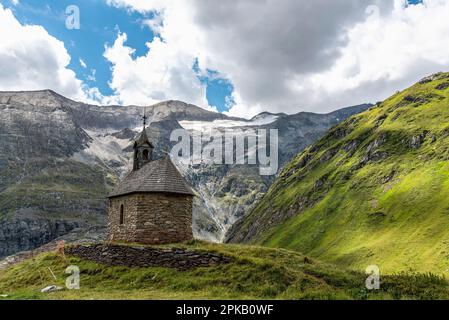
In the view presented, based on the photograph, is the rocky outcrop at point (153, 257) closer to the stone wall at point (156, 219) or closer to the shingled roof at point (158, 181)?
the stone wall at point (156, 219)

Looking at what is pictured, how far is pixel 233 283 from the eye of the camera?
2439cm

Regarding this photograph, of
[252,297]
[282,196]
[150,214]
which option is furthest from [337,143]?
[252,297]

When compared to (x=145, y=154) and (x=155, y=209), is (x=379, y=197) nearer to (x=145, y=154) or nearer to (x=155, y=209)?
(x=145, y=154)

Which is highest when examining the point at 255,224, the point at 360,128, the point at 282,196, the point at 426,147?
the point at 360,128

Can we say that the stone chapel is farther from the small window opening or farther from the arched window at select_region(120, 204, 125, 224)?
the small window opening

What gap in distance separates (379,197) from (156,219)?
103m

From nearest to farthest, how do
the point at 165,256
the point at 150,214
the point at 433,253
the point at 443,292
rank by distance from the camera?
the point at 443,292 → the point at 165,256 → the point at 150,214 → the point at 433,253

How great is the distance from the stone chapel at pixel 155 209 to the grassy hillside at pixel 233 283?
7510mm

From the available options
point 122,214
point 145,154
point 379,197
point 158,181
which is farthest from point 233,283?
point 379,197

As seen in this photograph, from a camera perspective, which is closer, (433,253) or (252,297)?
(252,297)

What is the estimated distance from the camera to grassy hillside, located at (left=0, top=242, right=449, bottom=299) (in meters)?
21.6

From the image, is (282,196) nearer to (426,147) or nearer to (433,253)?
(426,147)

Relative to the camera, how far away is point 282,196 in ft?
611
